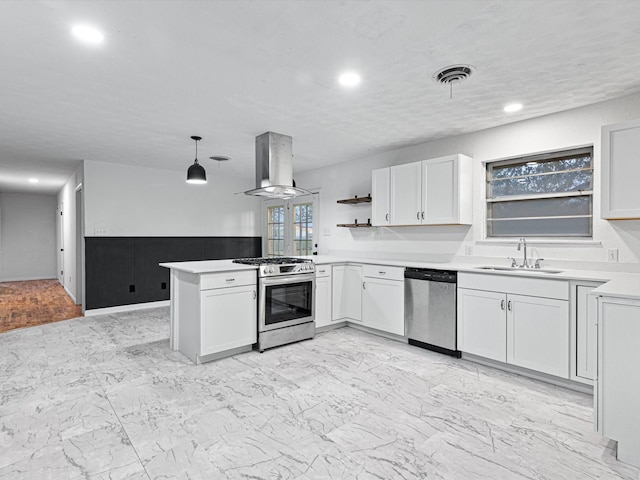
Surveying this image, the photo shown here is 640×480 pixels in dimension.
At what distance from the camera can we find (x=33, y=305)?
5.98 metres

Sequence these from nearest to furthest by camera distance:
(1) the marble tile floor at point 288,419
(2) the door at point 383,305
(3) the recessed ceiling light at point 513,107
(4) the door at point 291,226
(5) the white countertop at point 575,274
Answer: (1) the marble tile floor at point 288,419, (5) the white countertop at point 575,274, (3) the recessed ceiling light at point 513,107, (2) the door at point 383,305, (4) the door at point 291,226

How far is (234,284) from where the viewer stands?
3393 millimetres

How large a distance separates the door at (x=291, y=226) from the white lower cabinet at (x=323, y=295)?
1.60 metres

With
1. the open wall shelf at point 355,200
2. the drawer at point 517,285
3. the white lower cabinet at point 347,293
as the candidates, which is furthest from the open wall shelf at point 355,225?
the drawer at point 517,285

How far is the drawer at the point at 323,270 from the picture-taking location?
13.8 ft

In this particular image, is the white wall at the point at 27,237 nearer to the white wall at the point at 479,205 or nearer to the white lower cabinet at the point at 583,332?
the white wall at the point at 479,205

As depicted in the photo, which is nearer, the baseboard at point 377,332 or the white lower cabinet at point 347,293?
the baseboard at point 377,332

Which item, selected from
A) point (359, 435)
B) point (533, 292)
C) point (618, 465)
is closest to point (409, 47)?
point (533, 292)

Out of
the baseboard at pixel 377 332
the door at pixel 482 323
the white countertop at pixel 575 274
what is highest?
the white countertop at pixel 575 274

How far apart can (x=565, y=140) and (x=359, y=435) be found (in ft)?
10.4

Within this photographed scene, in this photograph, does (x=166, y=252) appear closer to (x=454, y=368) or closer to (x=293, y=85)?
(x=293, y=85)

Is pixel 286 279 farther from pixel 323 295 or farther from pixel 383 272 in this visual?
pixel 383 272

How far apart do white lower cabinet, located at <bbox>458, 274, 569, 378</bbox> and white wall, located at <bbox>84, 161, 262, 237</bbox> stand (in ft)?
15.2

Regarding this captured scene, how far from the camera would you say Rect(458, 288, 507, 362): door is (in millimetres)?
3037
